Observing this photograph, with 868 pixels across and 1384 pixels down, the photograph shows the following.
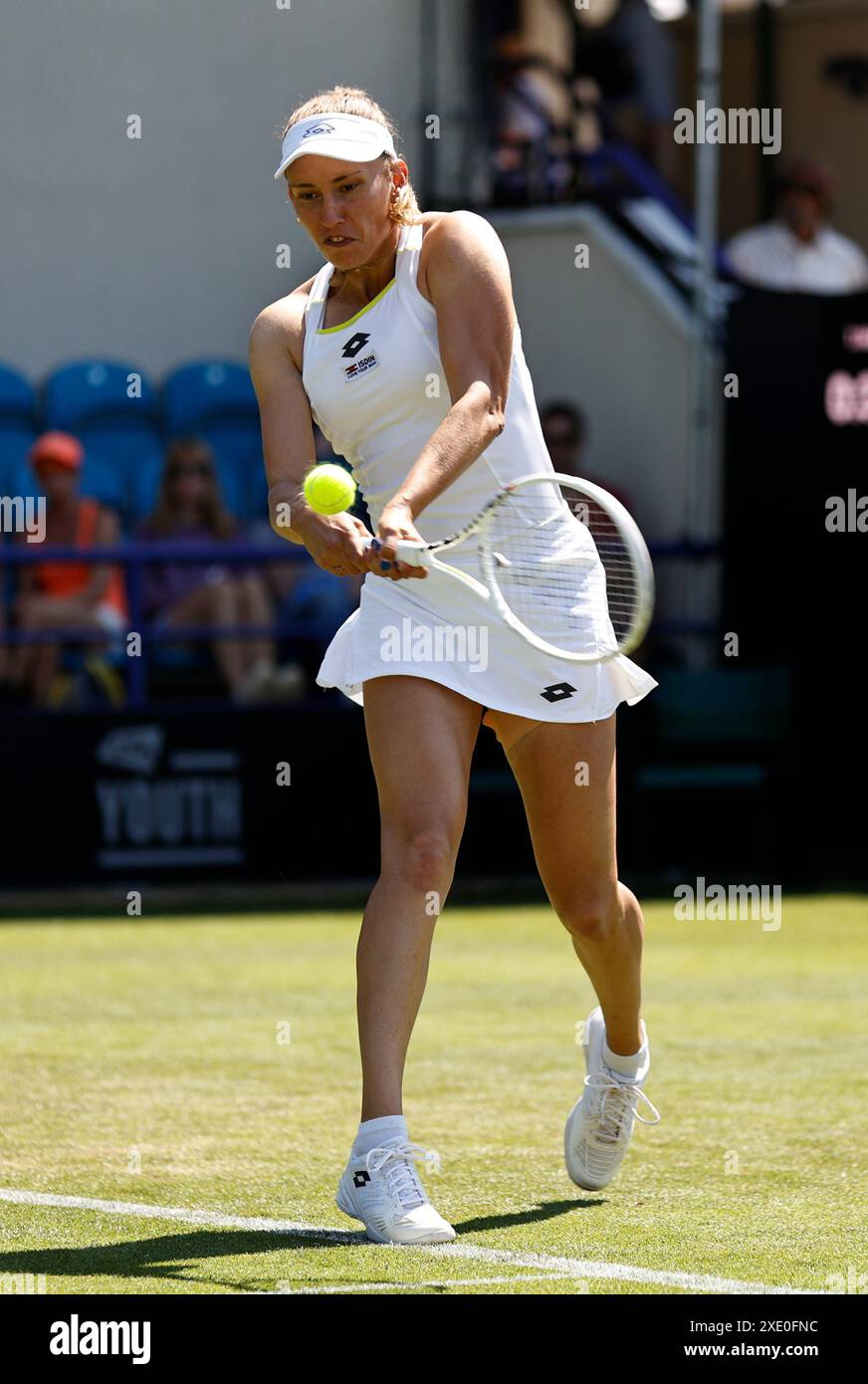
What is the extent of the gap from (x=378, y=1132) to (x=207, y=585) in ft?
24.1

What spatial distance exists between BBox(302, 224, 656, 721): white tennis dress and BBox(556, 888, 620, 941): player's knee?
367mm

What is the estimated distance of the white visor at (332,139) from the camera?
14.4 ft

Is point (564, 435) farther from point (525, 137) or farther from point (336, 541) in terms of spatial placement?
point (336, 541)

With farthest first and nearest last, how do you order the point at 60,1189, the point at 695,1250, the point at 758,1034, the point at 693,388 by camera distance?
the point at 693,388 → the point at 758,1034 → the point at 60,1189 → the point at 695,1250

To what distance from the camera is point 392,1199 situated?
418 cm

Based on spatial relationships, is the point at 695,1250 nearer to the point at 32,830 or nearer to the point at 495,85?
the point at 32,830

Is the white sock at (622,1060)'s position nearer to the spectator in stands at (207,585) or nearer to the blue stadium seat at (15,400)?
the spectator in stands at (207,585)

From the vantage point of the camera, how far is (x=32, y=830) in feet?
35.7

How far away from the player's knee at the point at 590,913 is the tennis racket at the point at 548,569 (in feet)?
1.64

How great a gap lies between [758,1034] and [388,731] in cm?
289

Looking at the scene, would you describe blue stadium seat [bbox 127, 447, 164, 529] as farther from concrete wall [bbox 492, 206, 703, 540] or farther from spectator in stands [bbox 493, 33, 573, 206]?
spectator in stands [bbox 493, 33, 573, 206]

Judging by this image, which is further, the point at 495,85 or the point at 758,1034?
the point at 495,85

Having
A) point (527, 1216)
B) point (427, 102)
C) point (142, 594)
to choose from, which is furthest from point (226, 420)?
point (527, 1216)
